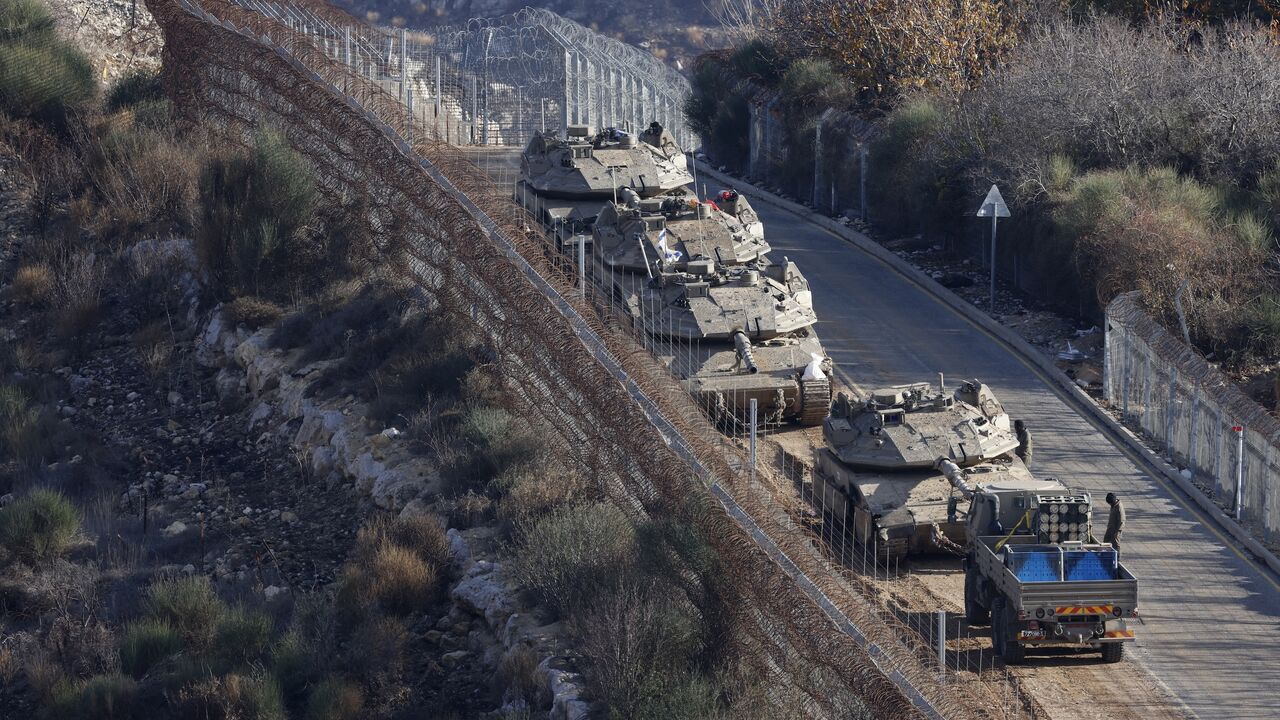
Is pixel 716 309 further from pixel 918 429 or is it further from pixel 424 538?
pixel 424 538

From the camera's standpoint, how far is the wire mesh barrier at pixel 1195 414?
2033 cm

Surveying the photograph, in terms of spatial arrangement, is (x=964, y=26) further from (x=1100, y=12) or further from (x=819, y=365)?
(x=819, y=365)

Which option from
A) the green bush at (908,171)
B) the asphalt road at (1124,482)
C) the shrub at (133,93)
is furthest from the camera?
the shrub at (133,93)

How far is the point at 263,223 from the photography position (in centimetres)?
2656

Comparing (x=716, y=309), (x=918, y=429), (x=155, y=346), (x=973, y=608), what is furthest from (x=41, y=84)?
(x=973, y=608)

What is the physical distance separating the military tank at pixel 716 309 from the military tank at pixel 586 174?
3024 mm

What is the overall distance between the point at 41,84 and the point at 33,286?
6748 mm

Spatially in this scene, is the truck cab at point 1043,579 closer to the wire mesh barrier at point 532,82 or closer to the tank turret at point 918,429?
the tank turret at point 918,429

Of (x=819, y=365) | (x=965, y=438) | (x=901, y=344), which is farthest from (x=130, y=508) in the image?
(x=901, y=344)

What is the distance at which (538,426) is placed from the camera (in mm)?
20109

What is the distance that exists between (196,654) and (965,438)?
30.5ft

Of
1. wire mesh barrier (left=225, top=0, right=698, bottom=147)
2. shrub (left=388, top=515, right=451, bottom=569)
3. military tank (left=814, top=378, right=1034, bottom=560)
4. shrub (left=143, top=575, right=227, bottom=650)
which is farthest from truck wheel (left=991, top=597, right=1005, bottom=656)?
wire mesh barrier (left=225, top=0, right=698, bottom=147)

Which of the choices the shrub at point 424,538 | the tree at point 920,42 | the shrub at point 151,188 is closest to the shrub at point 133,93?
the shrub at point 151,188

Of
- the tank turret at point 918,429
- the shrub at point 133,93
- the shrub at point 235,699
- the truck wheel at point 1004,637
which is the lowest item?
the shrub at point 235,699
